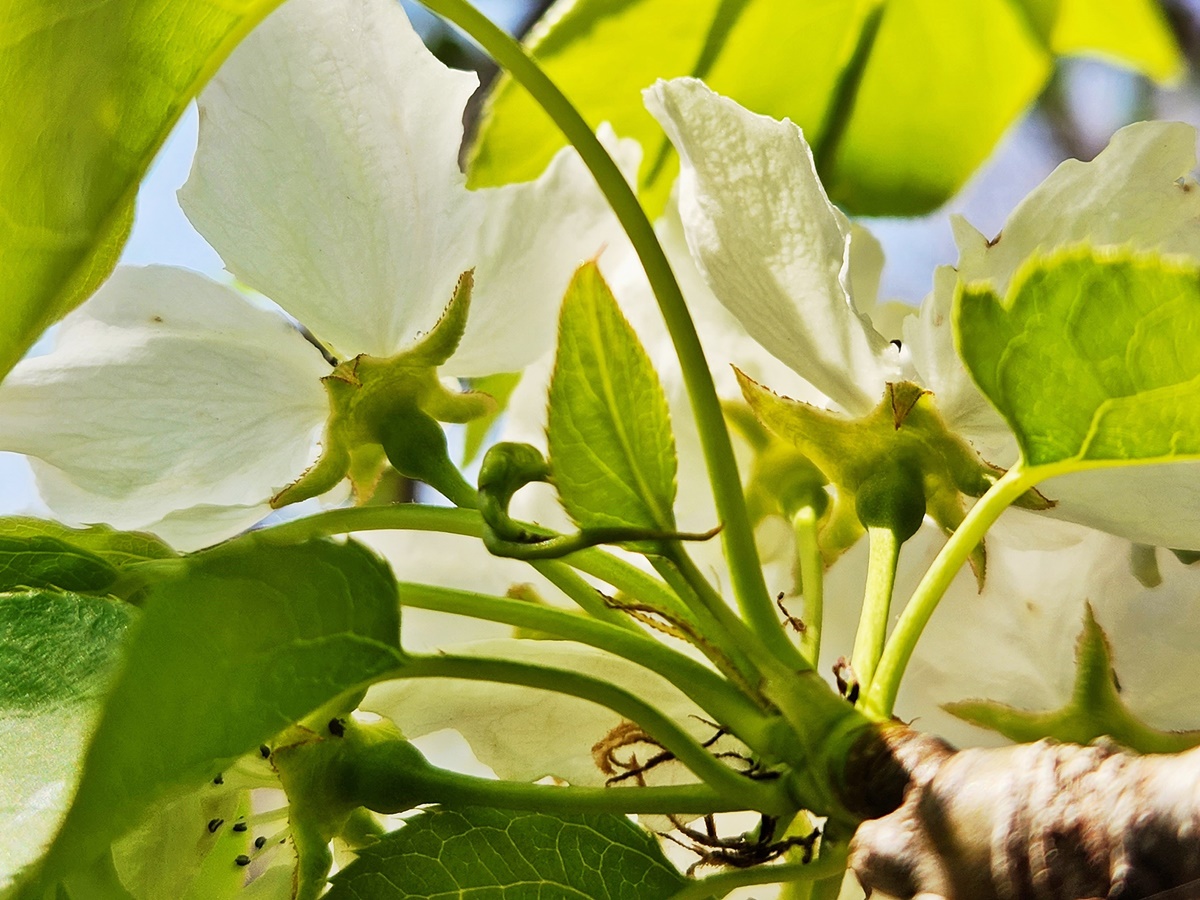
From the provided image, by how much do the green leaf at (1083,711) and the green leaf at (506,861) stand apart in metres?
0.11

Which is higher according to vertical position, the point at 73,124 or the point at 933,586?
the point at 73,124

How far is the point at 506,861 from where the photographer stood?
8.6 inches

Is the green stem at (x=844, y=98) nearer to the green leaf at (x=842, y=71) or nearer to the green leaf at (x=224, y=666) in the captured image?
the green leaf at (x=842, y=71)

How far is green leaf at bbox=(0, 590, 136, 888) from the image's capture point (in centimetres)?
16

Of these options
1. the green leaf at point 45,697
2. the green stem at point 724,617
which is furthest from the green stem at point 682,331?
the green leaf at point 45,697

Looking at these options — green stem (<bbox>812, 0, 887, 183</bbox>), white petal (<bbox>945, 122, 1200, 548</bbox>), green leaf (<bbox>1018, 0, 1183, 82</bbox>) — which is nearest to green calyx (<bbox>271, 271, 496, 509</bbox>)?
white petal (<bbox>945, 122, 1200, 548</bbox>)

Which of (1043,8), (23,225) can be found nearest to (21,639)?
(23,225)

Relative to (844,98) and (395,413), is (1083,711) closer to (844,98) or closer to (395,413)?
(395,413)

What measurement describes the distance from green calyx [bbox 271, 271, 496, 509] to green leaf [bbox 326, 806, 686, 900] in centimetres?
7

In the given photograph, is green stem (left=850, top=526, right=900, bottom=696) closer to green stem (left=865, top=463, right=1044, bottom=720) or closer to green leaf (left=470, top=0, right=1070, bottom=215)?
green stem (left=865, top=463, right=1044, bottom=720)

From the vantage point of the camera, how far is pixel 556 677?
0.21m

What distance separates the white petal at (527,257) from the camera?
29cm

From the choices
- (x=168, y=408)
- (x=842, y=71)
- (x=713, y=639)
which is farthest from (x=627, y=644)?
(x=842, y=71)

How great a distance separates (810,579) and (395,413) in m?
0.11
